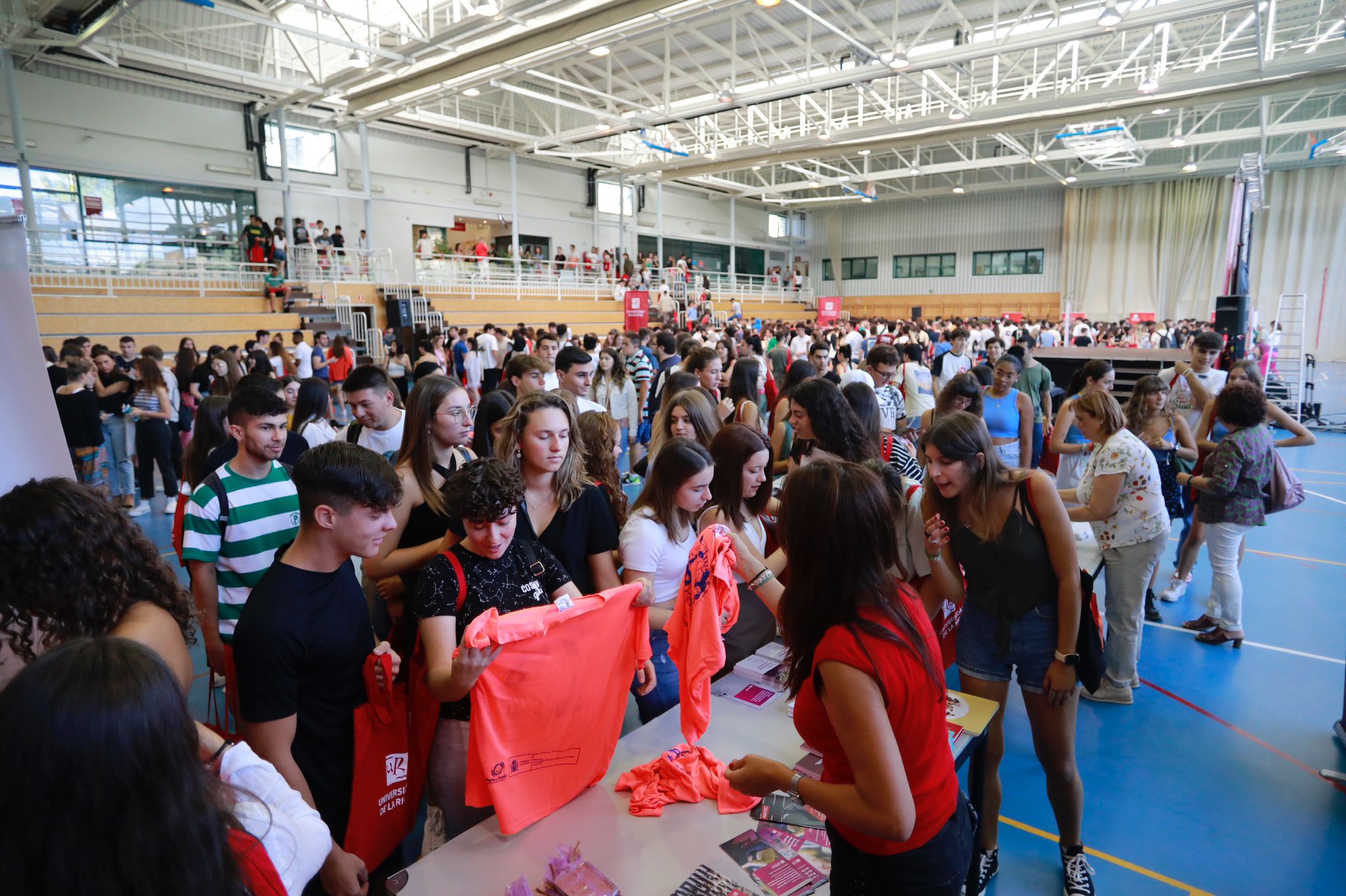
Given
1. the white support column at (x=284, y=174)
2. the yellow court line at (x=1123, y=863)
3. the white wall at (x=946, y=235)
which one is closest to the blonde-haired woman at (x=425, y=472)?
the yellow court line at (x=1123, y=863)

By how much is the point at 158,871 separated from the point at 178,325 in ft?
53.6

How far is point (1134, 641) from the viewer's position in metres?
3.79

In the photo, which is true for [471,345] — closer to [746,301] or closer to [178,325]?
[178,325]

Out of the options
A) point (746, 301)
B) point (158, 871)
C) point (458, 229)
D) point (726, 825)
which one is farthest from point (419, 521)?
point (746, 301)

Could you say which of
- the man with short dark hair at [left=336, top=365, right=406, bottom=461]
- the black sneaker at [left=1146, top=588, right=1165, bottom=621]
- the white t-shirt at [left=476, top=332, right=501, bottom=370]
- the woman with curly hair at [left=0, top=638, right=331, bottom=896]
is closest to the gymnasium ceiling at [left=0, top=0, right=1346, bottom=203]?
the white t-shirt at [left=476, top=332, right=501, bottom=370]

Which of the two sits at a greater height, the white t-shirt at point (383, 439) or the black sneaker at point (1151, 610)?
the white t-shirt at point (383, 439)

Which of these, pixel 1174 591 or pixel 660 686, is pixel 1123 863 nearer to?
pixel 660 686

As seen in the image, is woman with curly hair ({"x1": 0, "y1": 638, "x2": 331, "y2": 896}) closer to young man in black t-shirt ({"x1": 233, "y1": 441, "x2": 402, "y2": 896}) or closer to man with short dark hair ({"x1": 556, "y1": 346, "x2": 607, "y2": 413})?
young man in black t-shirt ({"x1": 233, "y1": 441, "x2": 402, "y2": 896})

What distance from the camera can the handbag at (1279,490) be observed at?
4.11 metres

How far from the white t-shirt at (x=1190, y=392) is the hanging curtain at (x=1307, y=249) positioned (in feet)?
71.2

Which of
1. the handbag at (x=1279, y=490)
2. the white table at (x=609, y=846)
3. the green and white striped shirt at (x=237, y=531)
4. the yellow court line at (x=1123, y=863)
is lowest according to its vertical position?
the yellow court line at (x=1123, y=863)

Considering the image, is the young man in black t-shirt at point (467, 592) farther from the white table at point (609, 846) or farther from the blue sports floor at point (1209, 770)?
the blue sports floor at point (1209, 770)

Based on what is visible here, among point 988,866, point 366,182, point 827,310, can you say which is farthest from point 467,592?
point 366,182

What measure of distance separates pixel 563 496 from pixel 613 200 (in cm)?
2570
